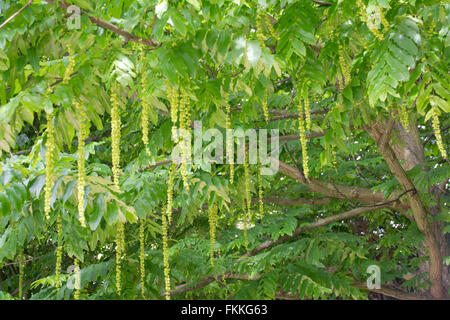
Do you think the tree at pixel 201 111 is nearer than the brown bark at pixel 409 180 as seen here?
Yes

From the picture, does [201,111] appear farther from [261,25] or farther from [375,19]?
[375,19]

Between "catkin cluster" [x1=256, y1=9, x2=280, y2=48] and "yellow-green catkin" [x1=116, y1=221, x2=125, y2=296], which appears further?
"yellow-green catkin" [x1=116, y1=221, x2=125, y2=296]

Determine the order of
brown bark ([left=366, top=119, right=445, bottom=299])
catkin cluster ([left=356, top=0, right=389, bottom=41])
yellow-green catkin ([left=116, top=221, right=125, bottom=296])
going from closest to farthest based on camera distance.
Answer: catkin cluster ([left=356, top=0, right=389, bottom=41]) < yellow-green catkin ([left=116, top=221, right=125, bottom=296]) < brown bark ([left=366, top=119, right=445, bottom=299])

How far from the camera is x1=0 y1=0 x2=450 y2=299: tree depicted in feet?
6.44

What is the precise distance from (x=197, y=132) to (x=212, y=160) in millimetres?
210

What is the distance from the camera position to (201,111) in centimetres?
322

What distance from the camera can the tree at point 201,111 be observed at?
196 centimetres

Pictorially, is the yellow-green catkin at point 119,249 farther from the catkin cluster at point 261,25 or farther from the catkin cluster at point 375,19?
the catkin cluster at point 375,19

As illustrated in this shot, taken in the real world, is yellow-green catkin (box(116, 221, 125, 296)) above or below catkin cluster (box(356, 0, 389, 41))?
below

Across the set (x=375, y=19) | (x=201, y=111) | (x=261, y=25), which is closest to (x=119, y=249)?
(x=201, y=111)

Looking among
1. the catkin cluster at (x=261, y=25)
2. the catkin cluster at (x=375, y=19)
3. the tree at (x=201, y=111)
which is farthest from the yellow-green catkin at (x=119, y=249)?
the catkin cluster at (x=375, y=19)

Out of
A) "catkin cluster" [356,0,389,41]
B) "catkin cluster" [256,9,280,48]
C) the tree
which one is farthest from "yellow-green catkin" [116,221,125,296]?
"catkin cluster" [356,0,389,41]

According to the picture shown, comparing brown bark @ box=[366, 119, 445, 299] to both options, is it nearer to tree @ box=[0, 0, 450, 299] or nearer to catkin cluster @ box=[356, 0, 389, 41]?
tree @ box=[0, 0, 450, 299]

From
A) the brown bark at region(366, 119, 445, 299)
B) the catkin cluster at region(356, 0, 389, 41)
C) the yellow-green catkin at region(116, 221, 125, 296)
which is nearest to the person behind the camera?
the catkin cluster at region(356, 0, 389, 41)
